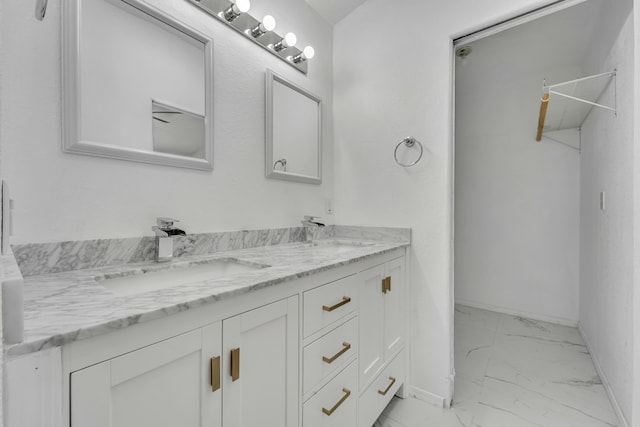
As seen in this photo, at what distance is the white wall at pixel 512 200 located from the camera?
106 inches

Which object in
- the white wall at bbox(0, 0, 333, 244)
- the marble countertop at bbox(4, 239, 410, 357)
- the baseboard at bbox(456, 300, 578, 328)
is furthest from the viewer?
the baseboard at bbox(456, 300, 578, 328)

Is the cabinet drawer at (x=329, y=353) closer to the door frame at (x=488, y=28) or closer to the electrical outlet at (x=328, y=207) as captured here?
the door frame at (x=488, y=28)

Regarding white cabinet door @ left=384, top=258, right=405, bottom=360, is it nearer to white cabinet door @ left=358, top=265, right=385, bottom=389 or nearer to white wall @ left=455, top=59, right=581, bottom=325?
white cabinet door @ left=358, top=265, right=385, bottom=389

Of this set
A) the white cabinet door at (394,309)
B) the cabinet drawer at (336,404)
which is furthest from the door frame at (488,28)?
the cabinet drawer at (336,404)

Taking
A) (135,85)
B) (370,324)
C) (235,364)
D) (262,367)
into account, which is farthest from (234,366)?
(135,85)

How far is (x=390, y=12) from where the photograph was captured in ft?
6.28

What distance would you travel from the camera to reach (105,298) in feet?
2.26

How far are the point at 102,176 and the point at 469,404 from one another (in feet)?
6.82

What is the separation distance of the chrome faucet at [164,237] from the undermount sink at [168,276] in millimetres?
63

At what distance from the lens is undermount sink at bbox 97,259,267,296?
974mm

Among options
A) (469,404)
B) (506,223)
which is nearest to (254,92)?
(469,404)

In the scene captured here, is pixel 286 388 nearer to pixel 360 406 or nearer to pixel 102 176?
pixel 360 406

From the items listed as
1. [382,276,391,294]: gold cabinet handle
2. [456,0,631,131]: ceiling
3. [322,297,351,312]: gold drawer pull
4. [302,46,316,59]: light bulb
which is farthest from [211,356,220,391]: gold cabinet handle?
[456,0,631,131]: ceiling

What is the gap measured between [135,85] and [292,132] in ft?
2.90
